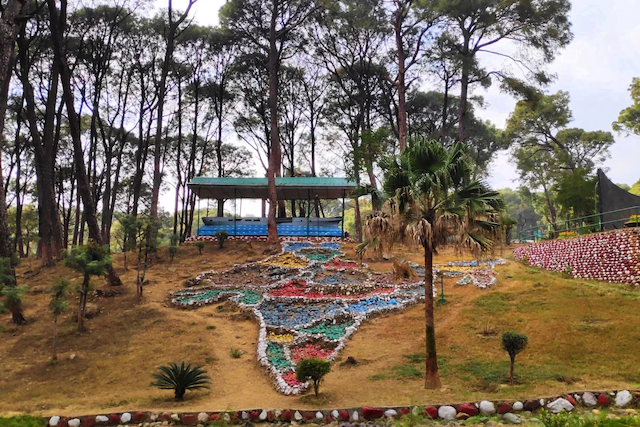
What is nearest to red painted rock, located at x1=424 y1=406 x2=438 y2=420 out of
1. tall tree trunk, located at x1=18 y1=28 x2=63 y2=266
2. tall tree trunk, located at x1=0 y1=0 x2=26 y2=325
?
tall tree trunk, located at x1=0 y1=0 x2=26 y2=325

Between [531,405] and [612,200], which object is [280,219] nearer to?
[612,200]

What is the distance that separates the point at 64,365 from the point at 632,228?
59.3ft

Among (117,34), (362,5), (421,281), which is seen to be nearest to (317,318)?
(421,281)

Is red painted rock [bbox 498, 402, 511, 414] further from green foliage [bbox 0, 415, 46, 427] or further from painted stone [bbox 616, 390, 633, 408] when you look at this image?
green foliage [bbox 0, 415, 46, 427]

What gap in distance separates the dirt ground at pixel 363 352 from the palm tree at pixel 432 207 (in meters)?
0.93

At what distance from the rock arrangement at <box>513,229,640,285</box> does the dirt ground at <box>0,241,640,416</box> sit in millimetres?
554

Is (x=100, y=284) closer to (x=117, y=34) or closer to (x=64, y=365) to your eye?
(x=64, y=365)

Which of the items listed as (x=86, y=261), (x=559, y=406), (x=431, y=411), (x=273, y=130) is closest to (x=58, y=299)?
(x=86, y=261)

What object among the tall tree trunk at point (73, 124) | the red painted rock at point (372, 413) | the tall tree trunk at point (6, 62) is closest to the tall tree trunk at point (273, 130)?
the tall tree trunk at point (73, 124)

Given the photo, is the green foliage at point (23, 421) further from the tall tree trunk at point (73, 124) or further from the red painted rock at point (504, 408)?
the tall tree trunk at point (73, 124)

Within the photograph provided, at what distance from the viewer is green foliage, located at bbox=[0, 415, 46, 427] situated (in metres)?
7.21

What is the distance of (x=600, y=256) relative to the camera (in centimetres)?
1460

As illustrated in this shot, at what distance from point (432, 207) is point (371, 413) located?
4.41 metres

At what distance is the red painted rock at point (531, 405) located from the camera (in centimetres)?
721
